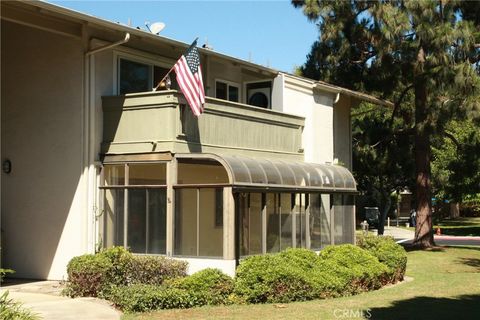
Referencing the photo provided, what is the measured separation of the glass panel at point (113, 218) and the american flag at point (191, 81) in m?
2.70

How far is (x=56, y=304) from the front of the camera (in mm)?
11977

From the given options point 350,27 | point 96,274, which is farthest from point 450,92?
point 96,274

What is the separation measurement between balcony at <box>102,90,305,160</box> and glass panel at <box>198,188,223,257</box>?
1.28 m

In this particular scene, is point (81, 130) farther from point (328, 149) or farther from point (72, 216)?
point (328, 149)

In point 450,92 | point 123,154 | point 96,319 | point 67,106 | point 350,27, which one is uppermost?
point 350,27

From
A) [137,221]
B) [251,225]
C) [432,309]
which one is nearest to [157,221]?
[137,221]

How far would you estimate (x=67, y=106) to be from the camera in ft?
50.2

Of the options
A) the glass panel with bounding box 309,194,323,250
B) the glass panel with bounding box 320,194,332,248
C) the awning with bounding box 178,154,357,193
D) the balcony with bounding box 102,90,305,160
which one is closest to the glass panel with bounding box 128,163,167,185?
the balcony with bounding box 102,90,305,160

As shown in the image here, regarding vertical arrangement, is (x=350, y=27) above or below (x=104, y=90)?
above

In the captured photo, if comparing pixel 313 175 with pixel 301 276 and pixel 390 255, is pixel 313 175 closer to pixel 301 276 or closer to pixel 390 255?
pixel 390 255

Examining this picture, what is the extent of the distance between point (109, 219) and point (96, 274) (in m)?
2.47

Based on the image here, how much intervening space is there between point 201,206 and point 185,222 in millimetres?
529

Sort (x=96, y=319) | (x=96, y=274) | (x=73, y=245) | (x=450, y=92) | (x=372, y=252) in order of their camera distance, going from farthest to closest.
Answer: (x=450, y=92)
(x=372, y=252)
(x=73, y=245)
(x=96, y=274)
(x=96, y=319)

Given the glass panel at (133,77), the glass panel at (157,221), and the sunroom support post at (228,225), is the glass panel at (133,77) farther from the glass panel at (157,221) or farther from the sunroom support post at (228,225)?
the sunroom support post at (228,225)
